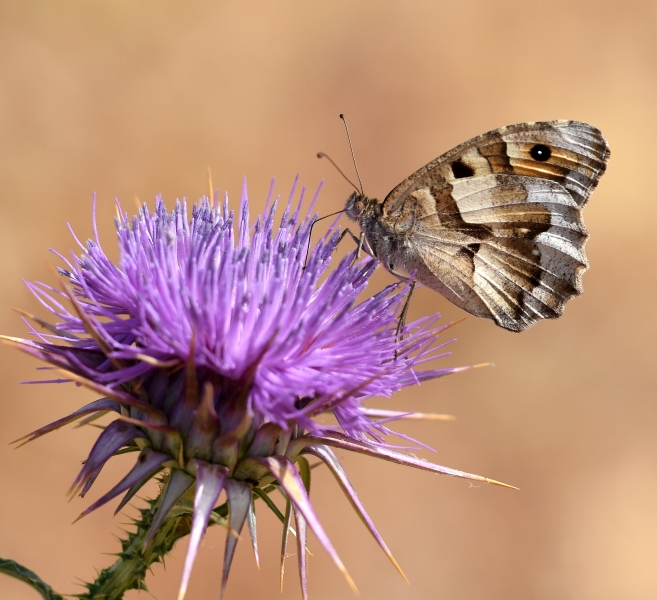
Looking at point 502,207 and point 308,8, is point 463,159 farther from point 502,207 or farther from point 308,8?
point 308,8

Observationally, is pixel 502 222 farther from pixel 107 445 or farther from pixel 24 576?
pixel 24 576

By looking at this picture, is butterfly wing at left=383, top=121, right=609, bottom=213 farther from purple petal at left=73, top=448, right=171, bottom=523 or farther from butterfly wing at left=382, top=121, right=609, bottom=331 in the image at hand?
purple petal at left=73, top=448, right=171, bottom=523

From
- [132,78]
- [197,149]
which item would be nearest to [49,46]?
[132,78]

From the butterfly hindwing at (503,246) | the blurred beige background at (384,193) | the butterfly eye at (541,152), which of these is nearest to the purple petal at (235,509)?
the butterfly hindwing at (503,246)

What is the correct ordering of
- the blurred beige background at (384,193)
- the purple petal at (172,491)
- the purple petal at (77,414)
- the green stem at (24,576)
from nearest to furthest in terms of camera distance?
the purple petal at (172,491)
the purple petal at (77,414)
the green stem at (24,576)
the blurred beige background at (384,193)

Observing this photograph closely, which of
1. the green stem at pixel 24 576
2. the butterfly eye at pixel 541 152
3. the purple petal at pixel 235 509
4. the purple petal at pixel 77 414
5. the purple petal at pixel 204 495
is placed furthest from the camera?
the butterfly eye at pixel 541 152

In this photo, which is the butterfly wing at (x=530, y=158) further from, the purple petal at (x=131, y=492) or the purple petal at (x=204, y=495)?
the purple petal at (x=131, y=492)
